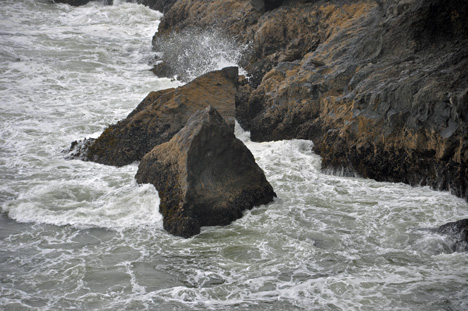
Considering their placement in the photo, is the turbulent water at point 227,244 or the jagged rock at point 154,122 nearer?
the turbulent water at point 227,244

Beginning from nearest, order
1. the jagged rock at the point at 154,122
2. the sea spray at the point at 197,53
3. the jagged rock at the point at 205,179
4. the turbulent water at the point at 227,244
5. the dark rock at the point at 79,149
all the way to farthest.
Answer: the turbulent water at the point at 227,244
the jagged rock at the point at 205,179
the jagged rock at the point at 154,122
the dark rock at the point at 79,149
the sea spray at the point at 197,53

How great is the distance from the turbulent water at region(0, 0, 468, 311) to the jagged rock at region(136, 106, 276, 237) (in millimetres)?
186

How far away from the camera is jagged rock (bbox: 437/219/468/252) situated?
561 centimetres

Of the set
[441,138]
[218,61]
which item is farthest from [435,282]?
[218,61]

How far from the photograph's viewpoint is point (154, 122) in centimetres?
959

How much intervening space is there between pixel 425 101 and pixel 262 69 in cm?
507

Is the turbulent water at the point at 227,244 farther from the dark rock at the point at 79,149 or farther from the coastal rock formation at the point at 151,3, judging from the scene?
the coastal rock formation at the point at 151,3

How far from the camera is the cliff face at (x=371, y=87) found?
743cm

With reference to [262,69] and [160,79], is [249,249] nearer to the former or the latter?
[262,69]

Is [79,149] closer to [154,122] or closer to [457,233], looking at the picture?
[154,122]

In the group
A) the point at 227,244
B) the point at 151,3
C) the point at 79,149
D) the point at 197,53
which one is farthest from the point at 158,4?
the point at 227,244

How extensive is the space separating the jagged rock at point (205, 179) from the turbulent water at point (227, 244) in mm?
186

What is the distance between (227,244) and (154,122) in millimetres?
4044

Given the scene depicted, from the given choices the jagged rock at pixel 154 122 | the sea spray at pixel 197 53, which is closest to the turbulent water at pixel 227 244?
the jagged rock at pixel 154 122
